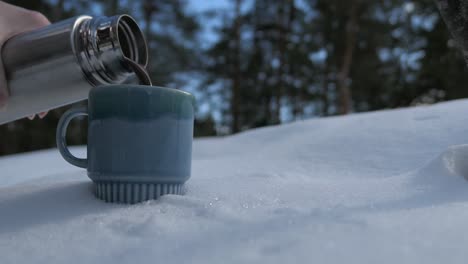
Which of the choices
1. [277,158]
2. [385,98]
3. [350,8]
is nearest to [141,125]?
[277,158]

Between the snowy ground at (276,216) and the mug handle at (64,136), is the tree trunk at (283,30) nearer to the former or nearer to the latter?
the snowy ground at (276,216)

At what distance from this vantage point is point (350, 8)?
5.67 metres

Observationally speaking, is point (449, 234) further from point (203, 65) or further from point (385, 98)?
point (385, 98)

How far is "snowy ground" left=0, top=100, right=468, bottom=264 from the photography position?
38cm

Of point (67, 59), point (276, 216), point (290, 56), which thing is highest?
point (67, 59)

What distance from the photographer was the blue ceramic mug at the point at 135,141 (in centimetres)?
52

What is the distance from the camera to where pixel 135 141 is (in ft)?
1.71

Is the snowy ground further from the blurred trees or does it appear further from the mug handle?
the blurred trees

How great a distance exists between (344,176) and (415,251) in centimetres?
34

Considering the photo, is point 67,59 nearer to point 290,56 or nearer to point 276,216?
point 276,216

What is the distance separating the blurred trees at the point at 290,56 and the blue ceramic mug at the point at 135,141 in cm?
427

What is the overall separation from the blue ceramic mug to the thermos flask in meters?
0.11

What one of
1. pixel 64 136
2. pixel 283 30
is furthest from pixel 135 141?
Result: pixel 283 30

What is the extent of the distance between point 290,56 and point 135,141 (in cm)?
623
